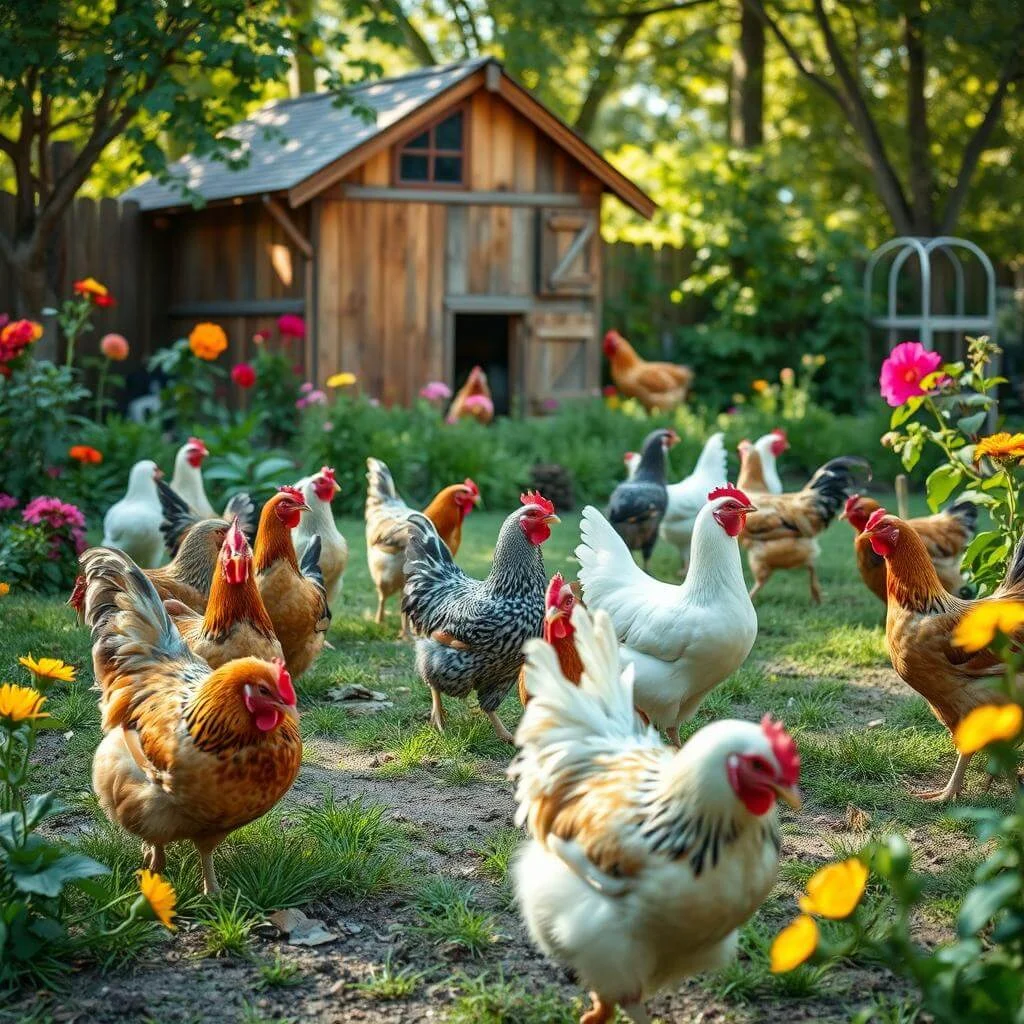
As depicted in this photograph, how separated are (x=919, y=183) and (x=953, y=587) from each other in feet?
44.4

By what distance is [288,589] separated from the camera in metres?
5.97

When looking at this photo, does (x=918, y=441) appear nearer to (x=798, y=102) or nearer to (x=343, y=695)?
(x=343, y=695)

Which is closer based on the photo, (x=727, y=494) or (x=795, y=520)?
(x=727, y=494)

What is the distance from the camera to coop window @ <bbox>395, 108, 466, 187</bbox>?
15258mm

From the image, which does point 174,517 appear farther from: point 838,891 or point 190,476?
point 838,891

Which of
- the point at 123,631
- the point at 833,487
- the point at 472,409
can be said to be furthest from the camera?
the point at 472,409

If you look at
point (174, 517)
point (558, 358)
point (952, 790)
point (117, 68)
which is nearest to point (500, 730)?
point (952, 790)

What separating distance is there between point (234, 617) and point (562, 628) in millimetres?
1337

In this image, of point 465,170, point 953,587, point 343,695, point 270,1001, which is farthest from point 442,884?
point 465,170

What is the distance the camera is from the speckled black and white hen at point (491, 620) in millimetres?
5566

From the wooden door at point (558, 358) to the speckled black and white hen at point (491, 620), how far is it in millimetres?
10345

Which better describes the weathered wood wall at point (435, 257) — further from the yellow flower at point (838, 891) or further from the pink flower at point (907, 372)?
the yellow flower at point (838, 891)

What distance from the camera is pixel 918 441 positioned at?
245 inches

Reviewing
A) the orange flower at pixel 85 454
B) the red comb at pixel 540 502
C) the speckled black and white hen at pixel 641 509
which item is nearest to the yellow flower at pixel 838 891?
the red comb at pixel 540 502
